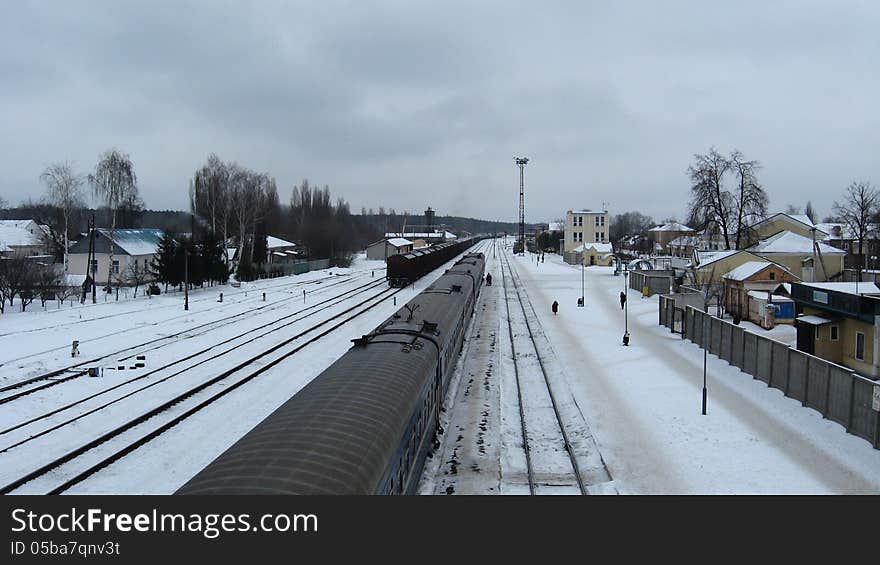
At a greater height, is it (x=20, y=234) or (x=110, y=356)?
(x=20, y=234)

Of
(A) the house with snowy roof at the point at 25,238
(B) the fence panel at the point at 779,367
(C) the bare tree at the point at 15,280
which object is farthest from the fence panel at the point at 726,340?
(A) the house with snowy roof at the point at 25,238

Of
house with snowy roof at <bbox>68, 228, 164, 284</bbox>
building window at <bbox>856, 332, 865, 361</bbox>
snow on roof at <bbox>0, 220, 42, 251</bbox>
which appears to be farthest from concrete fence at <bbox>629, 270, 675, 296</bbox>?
snow on roof at <bbox>0, 220, 42, 251</bbox>

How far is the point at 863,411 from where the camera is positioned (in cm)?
1536

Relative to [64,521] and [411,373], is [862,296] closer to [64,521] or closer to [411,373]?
[411,373]

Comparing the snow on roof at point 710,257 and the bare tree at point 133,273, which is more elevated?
the snow on roof at point 710,257

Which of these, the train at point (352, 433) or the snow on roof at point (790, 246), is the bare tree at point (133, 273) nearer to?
the train at point (352, 433)

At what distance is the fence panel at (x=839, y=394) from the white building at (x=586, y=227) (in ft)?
299

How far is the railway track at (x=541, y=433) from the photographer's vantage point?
13253 mm

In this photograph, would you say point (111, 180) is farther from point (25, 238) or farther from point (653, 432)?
point (653, 432)

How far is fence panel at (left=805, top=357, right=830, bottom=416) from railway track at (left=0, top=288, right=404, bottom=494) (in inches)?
718

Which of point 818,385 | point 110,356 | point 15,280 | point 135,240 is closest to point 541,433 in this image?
point 818,385

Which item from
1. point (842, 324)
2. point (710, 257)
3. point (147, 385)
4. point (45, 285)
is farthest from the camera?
point (710, 257)

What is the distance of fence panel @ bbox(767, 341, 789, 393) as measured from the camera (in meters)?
19.5

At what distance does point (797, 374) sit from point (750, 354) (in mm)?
3588
